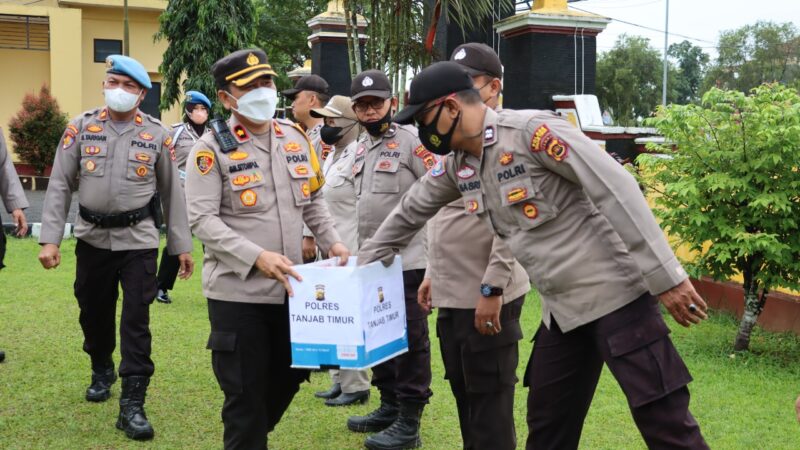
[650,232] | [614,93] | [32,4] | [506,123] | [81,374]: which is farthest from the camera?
[614,93]

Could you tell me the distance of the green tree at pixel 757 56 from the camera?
5603cm

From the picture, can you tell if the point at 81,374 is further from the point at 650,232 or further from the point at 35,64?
the point at 35,64

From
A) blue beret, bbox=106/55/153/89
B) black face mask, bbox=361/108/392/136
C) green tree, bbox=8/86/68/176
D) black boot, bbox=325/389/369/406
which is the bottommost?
black boot, bbox=325/389/369/406

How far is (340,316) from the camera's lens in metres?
3.62

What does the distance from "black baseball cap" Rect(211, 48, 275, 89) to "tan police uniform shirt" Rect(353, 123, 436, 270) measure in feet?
3.76

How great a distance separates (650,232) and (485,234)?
127cm

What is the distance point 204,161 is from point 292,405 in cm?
230

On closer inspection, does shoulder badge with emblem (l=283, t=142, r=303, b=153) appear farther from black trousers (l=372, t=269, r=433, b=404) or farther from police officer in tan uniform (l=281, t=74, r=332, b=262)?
police officer in tan uniform (l=281, t=74, r=332, b=262)

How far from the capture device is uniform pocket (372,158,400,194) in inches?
201

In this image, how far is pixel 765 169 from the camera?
6.50 meters

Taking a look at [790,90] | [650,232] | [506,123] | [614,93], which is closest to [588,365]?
[650,232]

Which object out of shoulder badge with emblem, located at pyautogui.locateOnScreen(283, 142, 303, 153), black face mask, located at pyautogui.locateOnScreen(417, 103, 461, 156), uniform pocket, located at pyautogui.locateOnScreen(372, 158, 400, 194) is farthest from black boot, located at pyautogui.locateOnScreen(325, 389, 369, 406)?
black face mask, located at pyautogui.locateOnScreen(417, 103, 461, 156)

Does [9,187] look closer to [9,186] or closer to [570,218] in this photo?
Result: [9,186]

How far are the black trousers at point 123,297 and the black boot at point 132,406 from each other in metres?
0.05
